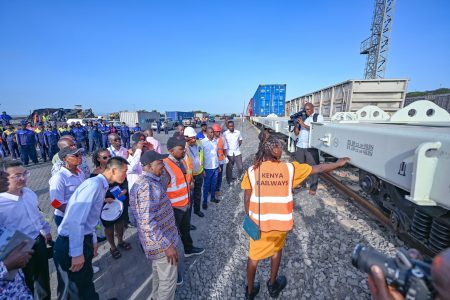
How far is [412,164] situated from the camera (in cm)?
163

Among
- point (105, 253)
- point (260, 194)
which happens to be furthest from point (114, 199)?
point (260, 194)

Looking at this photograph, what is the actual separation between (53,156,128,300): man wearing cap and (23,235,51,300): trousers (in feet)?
1.15

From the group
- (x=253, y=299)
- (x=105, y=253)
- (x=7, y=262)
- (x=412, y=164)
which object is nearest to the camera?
(x=7, y=262)

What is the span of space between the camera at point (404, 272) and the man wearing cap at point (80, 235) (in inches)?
77.0

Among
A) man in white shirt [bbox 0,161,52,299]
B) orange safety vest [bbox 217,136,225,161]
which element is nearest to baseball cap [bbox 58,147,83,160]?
man in white shirt [bbox 0,161,52,299]

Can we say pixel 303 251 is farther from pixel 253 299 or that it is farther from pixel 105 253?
pixel 105 253

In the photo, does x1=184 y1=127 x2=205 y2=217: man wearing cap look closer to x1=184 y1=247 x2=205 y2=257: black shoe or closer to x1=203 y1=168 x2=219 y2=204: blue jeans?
x1=203 y1=168 x2=219 y2=204: blue jeans

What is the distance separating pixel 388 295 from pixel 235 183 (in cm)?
497

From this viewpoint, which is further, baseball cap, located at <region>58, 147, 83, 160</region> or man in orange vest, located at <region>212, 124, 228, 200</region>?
man in orange vest, located at <region>212, 124, 228, 200</region>

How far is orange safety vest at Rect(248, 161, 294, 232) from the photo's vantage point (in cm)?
185

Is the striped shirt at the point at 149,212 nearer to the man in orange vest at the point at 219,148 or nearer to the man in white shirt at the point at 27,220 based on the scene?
the man in white shirt at the point at 27,220

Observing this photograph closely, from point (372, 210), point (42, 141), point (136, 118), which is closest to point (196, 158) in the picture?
point (372, 210)

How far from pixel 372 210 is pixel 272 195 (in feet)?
8.78

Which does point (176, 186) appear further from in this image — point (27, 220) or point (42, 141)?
point (42, 141)
